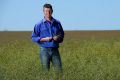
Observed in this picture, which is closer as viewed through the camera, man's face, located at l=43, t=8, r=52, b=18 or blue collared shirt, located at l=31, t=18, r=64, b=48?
man's face, located at l=43, t=8, r=52, b=18

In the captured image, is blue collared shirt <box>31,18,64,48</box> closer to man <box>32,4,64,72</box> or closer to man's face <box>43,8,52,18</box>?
man <box>32,4,64,72</box>

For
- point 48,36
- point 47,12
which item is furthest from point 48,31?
point 47,12

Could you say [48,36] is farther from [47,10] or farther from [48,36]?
[47,10]

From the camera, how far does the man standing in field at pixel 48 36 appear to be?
8023 mm

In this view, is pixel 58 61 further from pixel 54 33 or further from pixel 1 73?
pixel 1 73

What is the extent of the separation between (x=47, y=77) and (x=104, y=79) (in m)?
0.74

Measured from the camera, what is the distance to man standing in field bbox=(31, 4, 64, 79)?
8.02m

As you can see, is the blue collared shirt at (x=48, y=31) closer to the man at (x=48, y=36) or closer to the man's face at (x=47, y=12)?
the man at (x=48, y=36)

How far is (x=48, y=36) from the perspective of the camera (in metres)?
8.10

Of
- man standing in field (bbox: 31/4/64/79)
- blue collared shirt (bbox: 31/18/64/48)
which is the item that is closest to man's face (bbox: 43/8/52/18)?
man standing in field (bbox: 31/4/64/79)

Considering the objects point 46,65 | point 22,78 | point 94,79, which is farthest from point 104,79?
point 46,65

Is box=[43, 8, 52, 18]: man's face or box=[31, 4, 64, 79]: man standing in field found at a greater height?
box=[43, 8, 52, 18]: man's face

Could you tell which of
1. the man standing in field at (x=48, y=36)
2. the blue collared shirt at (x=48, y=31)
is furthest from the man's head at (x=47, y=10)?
the blue collared shirt at (x=48, y=31)

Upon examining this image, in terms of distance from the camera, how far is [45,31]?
26.7 feet
